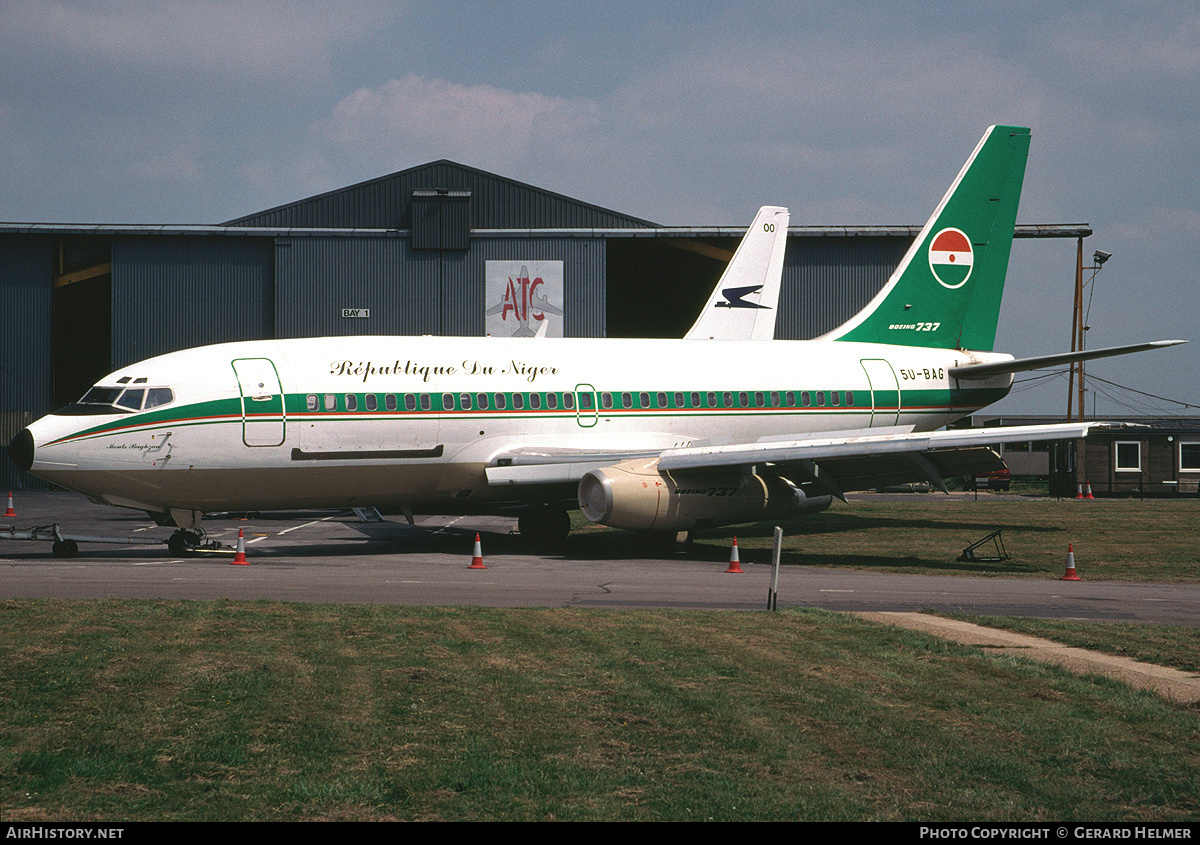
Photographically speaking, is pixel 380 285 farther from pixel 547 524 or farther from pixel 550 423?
pixel 550 423

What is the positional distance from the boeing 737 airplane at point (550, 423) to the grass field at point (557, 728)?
31.7 feet

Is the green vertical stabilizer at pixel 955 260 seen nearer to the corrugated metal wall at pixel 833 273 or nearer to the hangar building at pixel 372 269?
the hangar building at pixel 372 269

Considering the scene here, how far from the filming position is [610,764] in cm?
759

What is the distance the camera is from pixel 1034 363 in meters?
28.5

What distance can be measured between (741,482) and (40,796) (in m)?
19.5

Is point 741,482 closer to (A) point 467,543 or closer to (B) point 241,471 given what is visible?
(A) point 467,543

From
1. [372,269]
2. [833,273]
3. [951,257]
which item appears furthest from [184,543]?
[833,273]

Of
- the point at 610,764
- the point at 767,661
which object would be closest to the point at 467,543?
the point at 767,661

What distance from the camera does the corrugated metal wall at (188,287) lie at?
154 ft

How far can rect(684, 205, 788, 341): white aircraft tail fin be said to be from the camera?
40.3 m

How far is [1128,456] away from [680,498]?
3501cm

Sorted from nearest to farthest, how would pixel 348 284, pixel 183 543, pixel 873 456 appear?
pixel 183 543 → pixel 873 456 → pixel 348 284

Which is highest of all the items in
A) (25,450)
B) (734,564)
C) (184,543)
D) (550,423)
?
(550,423)

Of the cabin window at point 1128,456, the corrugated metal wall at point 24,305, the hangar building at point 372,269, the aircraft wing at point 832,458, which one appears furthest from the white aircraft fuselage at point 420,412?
the corrugated metal wall at point 24,305
